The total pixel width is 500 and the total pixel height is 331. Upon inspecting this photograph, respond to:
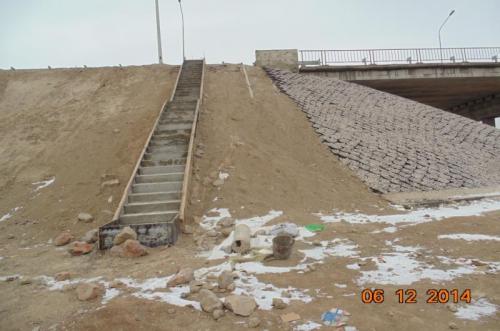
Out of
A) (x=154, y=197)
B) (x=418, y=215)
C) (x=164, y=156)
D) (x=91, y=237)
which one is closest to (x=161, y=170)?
(x=164, y=156)

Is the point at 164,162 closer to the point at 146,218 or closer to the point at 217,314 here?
the point at 146,218

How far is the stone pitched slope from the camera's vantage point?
9.27 metres

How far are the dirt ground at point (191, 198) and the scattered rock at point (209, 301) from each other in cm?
8

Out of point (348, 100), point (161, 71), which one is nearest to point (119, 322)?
point (348, 100)

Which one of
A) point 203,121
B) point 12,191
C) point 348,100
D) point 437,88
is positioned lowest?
point 12,191

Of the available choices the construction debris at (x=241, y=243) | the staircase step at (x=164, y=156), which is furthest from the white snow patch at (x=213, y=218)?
the staircase step at (x=164, y=156)

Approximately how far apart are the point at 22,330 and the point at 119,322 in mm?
957

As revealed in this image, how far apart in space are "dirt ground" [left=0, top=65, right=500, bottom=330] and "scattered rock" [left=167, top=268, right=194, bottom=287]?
1.25ft

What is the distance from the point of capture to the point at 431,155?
35.1ft

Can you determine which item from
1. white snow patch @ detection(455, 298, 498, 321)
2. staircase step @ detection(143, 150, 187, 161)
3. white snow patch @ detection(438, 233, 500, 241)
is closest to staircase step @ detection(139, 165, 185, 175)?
staircase step @ detection(143, 150, 187, 161)

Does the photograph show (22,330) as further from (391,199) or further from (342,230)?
(391,199)

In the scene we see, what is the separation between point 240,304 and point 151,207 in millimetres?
3446

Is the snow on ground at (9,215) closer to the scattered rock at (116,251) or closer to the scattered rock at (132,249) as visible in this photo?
the scattered rock at (116,251)

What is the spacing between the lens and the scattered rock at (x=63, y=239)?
5.93 m
